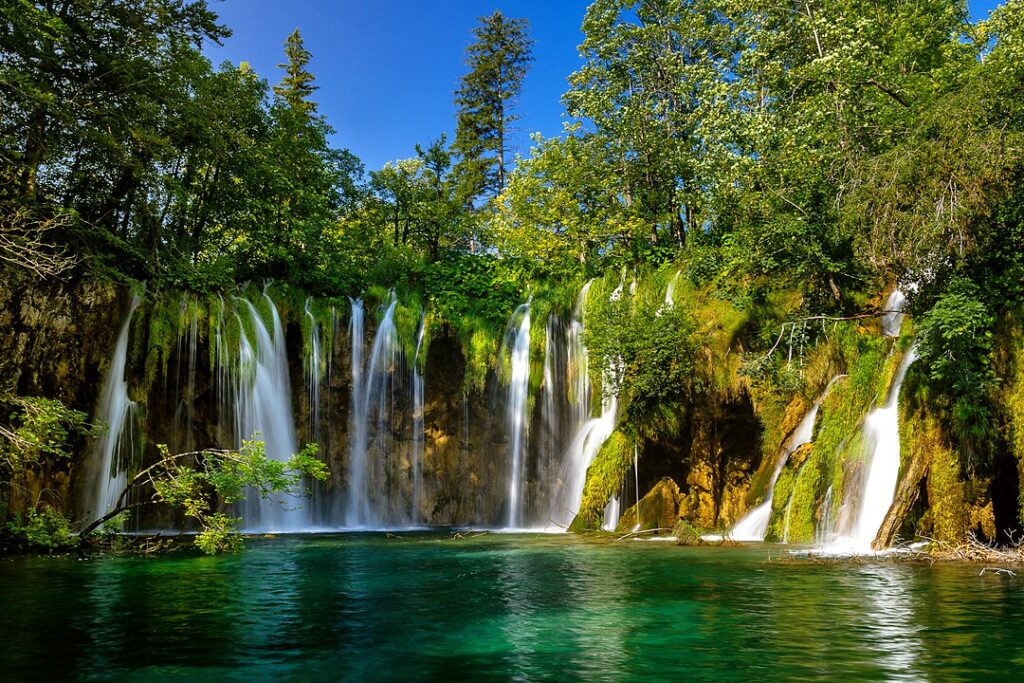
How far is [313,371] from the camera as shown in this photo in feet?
89.0

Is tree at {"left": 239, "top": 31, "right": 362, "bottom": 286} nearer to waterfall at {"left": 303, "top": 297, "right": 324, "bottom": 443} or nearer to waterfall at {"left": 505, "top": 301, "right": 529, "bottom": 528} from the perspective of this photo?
waterfall at {"left": 303, "top": 297, "right": 324, "bottom": 443}

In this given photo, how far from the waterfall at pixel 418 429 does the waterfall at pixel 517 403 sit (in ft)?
10.6

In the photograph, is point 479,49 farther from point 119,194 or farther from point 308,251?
point 119,194

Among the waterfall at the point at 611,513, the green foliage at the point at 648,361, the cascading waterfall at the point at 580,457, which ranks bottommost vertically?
the waterfall at the point at 611,513

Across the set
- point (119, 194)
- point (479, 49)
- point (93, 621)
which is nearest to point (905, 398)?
point (93, 621)

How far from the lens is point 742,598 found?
1018cm

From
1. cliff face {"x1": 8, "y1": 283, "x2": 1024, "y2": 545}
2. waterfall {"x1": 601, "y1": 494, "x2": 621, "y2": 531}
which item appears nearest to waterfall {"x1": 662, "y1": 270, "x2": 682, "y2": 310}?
cliff face {"x1": 8, "y1": 283, "x2": 1024, "y2": 545}

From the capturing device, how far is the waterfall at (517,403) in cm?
2645

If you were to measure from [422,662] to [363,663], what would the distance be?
0.56 metres

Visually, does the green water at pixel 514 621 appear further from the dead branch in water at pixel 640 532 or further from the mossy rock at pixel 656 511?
the mossy rock at pixel 656 511

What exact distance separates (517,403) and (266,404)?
8.35m

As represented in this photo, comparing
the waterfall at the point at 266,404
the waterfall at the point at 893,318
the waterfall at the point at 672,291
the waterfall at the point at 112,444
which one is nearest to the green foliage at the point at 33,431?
the waterfall at the point at 112,444

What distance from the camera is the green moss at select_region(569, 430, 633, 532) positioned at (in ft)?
70.0

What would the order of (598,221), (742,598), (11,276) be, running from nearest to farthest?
(742,598), (11,276), (598,221)
